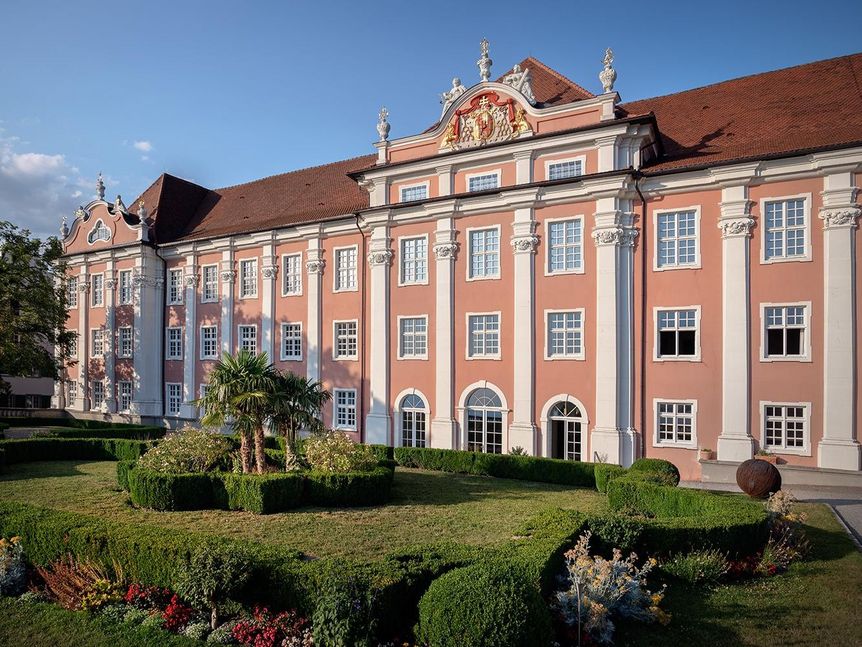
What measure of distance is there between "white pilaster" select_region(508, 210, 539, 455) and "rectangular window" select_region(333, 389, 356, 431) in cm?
898

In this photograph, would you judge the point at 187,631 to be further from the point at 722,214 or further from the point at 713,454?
the point at 722,214

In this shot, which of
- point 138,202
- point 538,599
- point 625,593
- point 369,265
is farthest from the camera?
point 138,202

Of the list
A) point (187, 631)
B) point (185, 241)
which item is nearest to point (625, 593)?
point (187, 631)

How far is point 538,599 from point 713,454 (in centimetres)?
1662

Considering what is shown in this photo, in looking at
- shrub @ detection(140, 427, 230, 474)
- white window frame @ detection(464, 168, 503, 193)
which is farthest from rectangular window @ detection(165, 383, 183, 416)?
white window frame @ detection(464, 168, 503, 193)

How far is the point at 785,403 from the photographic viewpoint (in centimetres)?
2050

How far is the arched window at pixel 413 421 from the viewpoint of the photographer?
1070 inches

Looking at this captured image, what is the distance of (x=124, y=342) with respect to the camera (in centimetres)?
3931

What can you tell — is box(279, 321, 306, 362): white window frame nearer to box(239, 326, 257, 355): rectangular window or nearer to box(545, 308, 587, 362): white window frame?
box(239, 326, 257, 355): rectangular window

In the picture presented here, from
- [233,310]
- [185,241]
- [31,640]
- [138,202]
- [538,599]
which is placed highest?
[138,202]

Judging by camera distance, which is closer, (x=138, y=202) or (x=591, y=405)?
(x=591, y=405)

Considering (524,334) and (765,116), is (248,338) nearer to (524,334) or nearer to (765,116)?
(524,334)

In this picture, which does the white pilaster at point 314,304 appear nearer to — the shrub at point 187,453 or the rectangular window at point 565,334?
the shrub at point 187,453

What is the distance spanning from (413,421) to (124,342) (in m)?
23.9
